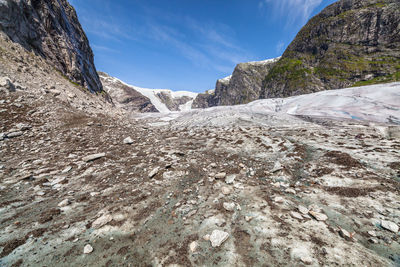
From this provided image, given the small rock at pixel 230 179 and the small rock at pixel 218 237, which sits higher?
the small rock at pixel 230 179

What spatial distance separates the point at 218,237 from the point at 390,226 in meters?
3.09

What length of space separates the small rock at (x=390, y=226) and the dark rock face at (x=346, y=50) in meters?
87.2

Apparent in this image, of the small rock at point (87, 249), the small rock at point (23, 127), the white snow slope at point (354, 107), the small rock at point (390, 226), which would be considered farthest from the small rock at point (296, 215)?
the small rock at point (23, 127)

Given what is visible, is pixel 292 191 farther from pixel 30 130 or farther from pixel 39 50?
pixel 39 50

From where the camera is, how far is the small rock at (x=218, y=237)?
2.67 meters

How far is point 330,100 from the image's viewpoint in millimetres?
15367

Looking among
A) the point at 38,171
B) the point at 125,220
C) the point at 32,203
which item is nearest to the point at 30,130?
the point at 38,171

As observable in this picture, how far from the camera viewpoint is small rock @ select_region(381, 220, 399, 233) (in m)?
2.65

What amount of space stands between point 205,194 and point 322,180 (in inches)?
139

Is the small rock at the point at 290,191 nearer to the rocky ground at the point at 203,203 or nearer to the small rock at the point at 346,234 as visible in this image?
the rocky ground at the point at 203,203

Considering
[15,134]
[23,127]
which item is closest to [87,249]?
[15,134]

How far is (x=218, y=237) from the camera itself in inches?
109

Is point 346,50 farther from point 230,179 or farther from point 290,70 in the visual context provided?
point 230,179

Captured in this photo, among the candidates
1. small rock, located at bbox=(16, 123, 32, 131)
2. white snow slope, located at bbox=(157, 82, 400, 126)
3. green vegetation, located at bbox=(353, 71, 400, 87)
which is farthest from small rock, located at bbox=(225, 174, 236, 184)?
green vegetation, located at bbox=(353, 71, 400, 87)
